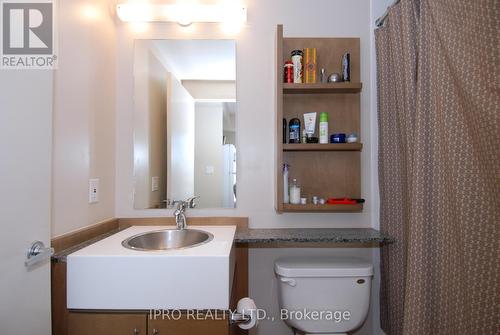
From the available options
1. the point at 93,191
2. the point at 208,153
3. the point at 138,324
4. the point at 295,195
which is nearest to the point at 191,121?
the point at 208,153

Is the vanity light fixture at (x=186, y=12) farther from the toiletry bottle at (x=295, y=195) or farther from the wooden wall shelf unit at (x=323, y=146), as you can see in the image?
the toiletry bottle at (x=295, y=195)

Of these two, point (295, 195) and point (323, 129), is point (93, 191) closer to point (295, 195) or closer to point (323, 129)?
point (295, 195)


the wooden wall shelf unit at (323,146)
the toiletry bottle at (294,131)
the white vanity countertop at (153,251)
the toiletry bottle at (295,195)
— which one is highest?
the toiletry bottle at (294,131)

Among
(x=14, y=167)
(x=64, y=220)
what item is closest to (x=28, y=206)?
(x=14, y=167)

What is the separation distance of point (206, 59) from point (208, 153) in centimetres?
58

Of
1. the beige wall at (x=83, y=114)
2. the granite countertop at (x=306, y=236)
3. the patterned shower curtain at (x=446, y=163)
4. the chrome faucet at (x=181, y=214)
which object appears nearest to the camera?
the patterned shower curtain at (x=446, y=163)

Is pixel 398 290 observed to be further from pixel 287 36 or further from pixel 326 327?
pixel 287 36

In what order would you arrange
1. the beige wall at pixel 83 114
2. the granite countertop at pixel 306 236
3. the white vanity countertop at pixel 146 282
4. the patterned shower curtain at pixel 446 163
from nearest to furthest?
the patterned shower curtain at pixel 446 163, the white vanity countertop at pixel 146 282, the beige wall at pixel 83 114, the granite countertop at pixel 306 236

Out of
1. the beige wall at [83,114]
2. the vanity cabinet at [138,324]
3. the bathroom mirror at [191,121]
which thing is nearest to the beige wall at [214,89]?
the bathroom mirror at [191,121]

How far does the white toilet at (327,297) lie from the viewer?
121cm

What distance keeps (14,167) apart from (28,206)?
5.5 inches

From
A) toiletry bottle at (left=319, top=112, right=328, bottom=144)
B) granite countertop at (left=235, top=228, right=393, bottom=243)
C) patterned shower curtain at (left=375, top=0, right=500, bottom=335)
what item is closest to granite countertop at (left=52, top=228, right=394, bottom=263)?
granite countertop at (left=235, top=228, right=393, bottom=243)

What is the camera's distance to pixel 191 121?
147 cm

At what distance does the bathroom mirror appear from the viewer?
147cm
